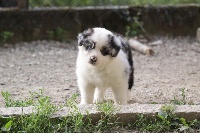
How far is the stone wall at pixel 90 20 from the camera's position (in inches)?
368

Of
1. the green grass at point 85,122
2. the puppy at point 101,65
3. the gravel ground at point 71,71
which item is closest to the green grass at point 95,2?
the gravel ground at point 71,71

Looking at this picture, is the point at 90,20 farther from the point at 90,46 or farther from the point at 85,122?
the point at 85,122

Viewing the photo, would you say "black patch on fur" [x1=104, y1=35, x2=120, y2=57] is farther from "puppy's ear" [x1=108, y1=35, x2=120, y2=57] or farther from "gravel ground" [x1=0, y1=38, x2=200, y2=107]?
"gravel ground" [x1=0, y1=38, x2=200, y2=107]

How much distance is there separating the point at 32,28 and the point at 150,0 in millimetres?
2575

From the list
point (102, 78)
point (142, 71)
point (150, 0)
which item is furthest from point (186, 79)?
point (150, 0)

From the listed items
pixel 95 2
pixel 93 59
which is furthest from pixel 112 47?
pixel 95 2

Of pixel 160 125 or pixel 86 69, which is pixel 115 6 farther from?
pixel 160 125

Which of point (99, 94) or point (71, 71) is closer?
point (99, 94)

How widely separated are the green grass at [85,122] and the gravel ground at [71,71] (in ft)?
3.94

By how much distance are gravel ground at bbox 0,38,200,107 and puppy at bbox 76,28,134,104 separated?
0.49 m

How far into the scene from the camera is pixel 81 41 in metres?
5.16

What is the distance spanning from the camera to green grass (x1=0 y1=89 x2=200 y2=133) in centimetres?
426

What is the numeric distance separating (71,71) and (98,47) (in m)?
2.51

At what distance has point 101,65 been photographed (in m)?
5.18
